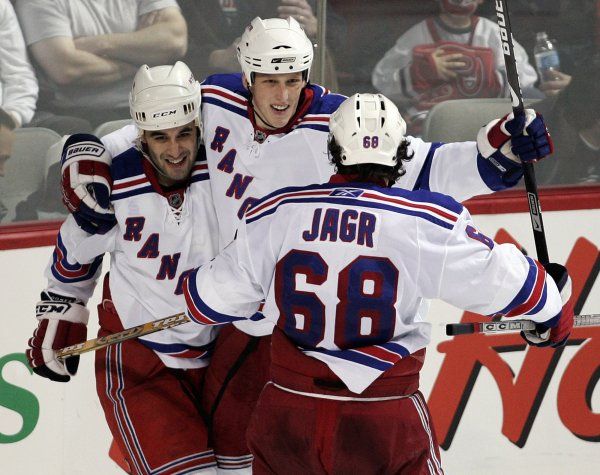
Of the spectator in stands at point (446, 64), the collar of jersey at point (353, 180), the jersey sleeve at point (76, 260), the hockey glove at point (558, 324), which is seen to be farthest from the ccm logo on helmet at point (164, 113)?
the spectator in stands at point (446, 64)

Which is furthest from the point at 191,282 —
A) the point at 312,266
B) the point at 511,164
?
the point at 511,164

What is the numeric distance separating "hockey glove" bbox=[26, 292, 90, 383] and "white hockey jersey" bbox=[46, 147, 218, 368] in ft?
0.40

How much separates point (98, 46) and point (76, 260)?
35.8 inches

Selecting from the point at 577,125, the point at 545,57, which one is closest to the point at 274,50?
the point at 545,57

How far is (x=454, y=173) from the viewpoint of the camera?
3.18m

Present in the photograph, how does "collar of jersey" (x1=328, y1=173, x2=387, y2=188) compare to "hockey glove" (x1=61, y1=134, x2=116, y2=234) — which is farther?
"hockey glove" (x1=61, y1=134, x2=116, y2=234)

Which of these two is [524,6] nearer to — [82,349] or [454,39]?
[454,39]

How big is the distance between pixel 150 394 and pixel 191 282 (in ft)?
1.65

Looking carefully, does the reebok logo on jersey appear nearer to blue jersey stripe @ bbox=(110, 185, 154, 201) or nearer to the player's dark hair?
the player's dark hair

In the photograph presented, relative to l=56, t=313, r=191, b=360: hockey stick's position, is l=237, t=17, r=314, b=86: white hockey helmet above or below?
above

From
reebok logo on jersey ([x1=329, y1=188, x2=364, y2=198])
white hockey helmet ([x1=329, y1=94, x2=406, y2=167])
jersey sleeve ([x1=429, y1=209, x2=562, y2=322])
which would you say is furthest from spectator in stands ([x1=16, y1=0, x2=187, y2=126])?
jersey sleeve ([x1=429, y1=209, x2=562, y2=322])

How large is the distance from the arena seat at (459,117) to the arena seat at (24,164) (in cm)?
124

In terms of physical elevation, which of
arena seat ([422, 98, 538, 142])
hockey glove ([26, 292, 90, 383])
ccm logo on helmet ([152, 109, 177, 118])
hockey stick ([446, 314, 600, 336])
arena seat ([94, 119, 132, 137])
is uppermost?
ccm logo on helmet ([152, 109, 177, 118])

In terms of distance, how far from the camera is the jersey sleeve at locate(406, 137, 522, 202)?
315cm
